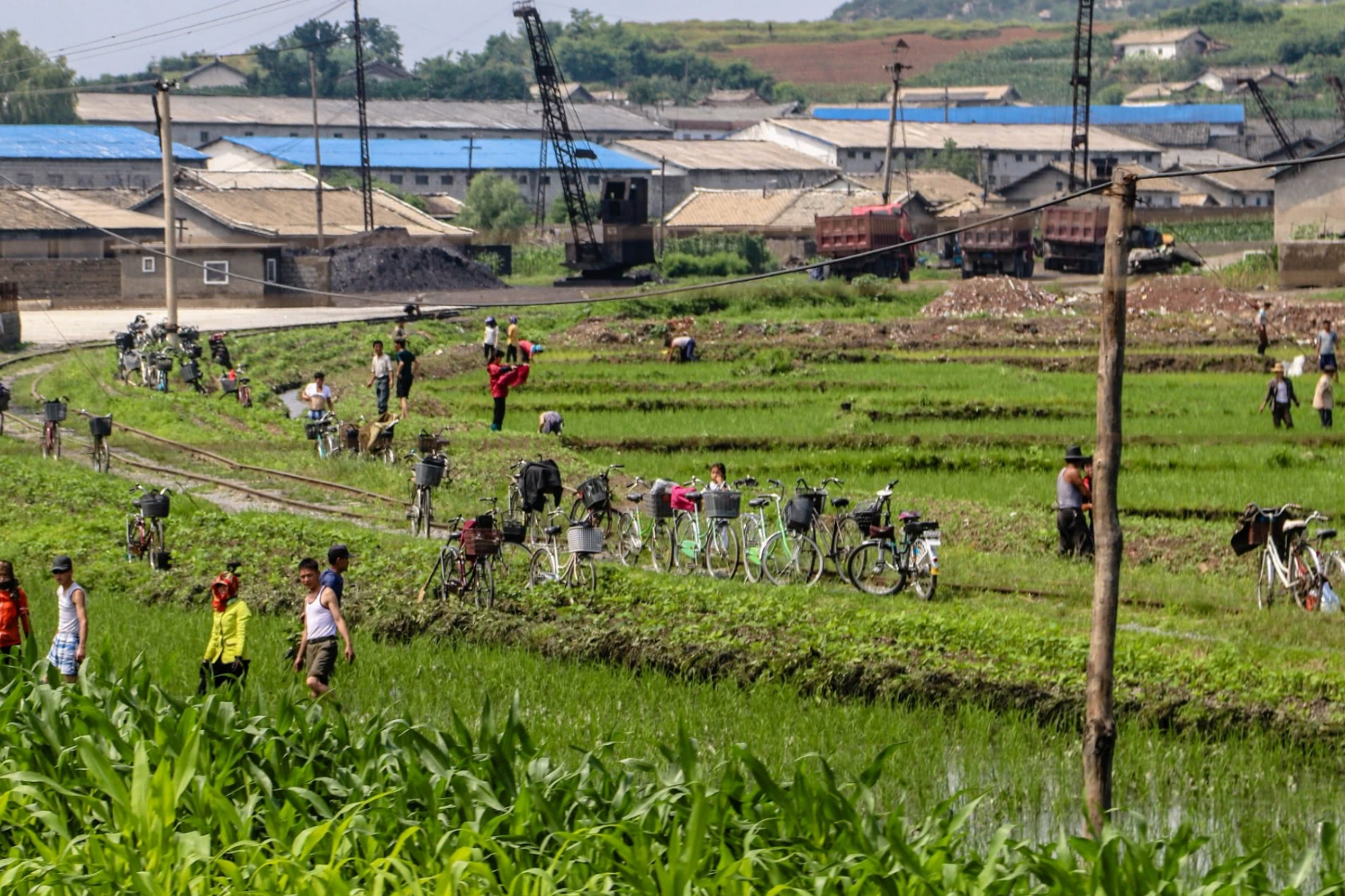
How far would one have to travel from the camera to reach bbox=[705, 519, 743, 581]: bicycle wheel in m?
20.7

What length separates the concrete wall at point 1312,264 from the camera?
191ft

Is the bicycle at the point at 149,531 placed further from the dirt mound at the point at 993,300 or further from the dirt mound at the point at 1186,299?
the dirt mound at the point at 993,300

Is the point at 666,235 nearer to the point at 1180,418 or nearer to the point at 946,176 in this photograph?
the point at 946,176

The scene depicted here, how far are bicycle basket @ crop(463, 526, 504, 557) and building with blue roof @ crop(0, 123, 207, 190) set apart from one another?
7185 cm

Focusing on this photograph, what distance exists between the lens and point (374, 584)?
19.5 m

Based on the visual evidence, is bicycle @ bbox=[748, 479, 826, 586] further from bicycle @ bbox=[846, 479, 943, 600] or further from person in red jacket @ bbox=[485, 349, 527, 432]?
person in red jacket @ bbox=[485, 349, 527, 432]

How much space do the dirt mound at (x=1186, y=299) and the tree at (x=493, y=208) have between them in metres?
41.8

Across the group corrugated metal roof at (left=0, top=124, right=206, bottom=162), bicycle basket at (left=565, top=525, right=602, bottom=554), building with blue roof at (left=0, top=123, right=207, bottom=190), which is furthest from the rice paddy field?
corrugated metal roof at (left=0, top=124, right=206, bottom=162)

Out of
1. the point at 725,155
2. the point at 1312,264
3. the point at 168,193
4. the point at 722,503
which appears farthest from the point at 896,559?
the point at 725,155

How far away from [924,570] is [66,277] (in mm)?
49115

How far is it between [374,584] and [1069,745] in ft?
28.0

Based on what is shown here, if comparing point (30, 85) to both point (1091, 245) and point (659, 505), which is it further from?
point (659, 505)

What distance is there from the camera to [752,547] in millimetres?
20344

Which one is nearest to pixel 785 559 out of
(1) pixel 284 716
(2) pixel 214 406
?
(1) pixel 284 716
